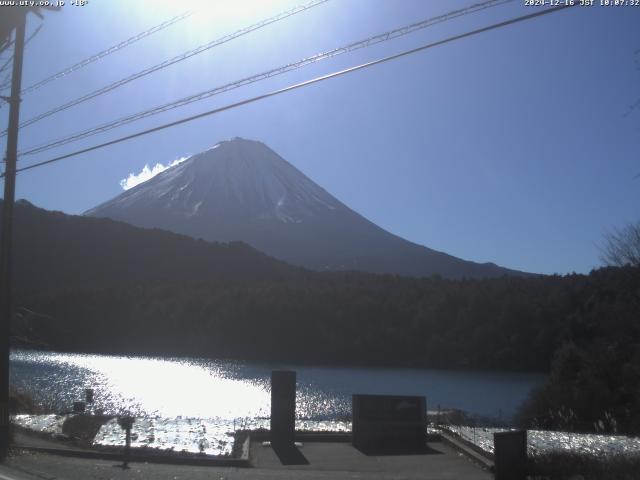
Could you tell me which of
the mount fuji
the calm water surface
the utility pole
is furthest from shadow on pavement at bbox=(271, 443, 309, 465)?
the mount fuji

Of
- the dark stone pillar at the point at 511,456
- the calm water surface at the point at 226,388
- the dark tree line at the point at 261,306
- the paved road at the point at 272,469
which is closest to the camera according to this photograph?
the dark stone pillar at the point at 511,456

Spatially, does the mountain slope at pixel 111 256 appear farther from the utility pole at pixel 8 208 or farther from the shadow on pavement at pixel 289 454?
the shadow on pavement at pixel 289 454

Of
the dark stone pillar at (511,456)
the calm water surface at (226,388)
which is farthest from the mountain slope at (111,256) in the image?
the dark stone pillar at (511,456)

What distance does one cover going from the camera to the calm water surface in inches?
1089

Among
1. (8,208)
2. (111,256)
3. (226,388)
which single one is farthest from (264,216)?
(8,208)

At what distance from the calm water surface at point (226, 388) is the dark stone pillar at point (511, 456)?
12.7m

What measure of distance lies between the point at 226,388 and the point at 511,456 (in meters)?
24.0

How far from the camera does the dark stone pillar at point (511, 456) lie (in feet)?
35.8

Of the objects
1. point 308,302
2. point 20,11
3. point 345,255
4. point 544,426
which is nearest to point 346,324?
point 308,302

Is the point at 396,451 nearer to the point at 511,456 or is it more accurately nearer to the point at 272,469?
the point at 272,469

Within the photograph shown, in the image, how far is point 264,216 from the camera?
13212 centimetres

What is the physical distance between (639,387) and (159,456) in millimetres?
14250

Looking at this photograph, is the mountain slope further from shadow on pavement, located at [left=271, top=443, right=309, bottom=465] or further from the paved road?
the paved road

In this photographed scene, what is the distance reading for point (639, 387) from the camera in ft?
69.9
